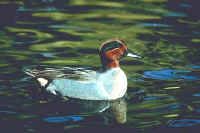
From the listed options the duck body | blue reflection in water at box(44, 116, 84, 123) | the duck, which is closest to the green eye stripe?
the duck

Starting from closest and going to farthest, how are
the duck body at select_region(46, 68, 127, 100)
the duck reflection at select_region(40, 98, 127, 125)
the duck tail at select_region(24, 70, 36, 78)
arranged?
the duck reflection at select_region(40, 98, 127, 125) < the duck body at select_region(46, 68, 127, 100) < the duck tail at select_region(24, 70, 36, 78)

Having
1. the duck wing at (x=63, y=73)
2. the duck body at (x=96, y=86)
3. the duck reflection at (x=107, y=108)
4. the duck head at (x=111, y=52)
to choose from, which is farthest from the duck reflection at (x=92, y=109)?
the duck head at (x=111, y=52)

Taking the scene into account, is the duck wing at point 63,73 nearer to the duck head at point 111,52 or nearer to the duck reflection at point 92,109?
the duck head at point 111,52

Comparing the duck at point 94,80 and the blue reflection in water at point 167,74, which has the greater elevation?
the duck at point 94,80

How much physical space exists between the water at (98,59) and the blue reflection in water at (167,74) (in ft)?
0.07

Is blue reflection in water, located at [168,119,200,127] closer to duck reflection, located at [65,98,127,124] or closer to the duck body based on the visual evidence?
duck reflection, located at [65,98,127,124]

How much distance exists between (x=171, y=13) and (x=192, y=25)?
1182 mm

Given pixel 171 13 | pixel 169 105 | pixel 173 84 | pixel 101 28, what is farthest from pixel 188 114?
pixel 171 13

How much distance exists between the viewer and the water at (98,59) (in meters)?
10.4

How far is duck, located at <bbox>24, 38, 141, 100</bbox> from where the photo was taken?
11359 mm

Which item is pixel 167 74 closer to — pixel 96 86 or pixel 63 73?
pixel 96 86

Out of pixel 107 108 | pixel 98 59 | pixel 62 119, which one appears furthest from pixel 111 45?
pixel 98 59

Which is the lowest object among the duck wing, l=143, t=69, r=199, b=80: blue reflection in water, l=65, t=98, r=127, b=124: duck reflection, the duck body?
l=65, t=98, r=127, b=124: duck reflection

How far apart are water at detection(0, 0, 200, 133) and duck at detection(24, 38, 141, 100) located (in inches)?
7.6
